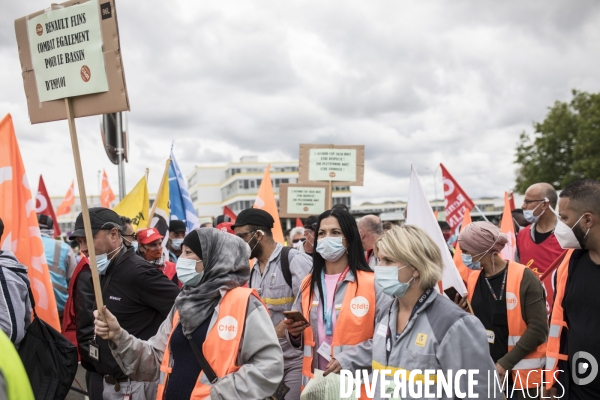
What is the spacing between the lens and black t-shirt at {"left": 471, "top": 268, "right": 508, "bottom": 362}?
424cm

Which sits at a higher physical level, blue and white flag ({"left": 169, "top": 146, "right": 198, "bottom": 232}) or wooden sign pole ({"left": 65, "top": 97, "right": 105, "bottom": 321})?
wooden sign pole ({"left": 65, "top": 97, "right": 105, "bottom": 321})

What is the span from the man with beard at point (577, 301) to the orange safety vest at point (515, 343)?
0.53 meters

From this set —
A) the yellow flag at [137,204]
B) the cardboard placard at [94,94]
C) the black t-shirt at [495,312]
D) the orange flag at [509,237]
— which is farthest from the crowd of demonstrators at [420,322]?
the yellow flag at [137,204]

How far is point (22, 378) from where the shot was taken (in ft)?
5.26

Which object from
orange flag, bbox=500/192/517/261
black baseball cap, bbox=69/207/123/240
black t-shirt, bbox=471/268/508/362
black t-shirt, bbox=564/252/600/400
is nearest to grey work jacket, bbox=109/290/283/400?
black baseball cap, bbox=69/207/123/240

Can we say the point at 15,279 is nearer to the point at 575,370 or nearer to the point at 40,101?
the point at 40,101

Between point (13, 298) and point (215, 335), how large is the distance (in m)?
1.40

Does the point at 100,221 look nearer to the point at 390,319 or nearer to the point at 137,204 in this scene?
the point at 390,319

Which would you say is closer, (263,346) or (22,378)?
(22,378)

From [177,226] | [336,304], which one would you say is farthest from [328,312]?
[177,226]

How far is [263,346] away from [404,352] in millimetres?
724

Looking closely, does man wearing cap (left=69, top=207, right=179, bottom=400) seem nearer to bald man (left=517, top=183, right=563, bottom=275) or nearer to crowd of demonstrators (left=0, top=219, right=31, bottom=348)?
crowd of demonstrators (left=0, top=219, right=31, bottom=348)

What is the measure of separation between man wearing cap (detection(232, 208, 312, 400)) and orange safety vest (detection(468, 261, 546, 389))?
5.38 feet

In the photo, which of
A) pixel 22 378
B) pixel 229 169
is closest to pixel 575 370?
pixel 22 378
